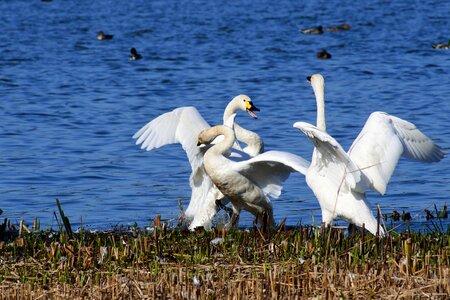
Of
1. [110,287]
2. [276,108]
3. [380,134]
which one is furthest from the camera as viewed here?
[276,108]

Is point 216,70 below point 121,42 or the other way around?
below

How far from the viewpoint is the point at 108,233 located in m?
9.02

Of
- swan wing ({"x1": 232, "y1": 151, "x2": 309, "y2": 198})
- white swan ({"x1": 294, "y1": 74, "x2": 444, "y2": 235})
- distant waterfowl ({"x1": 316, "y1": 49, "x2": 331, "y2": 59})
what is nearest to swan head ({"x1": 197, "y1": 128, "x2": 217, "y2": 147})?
swan wing ({"x1": 232, "y1": 151, "x2": 309, "y2": 198})

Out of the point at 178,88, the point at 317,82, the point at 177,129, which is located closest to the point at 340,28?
the point at 178,88

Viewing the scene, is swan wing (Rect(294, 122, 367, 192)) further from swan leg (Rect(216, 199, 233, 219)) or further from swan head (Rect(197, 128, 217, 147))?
swan leg (Rect(216, 199, 233, 219))

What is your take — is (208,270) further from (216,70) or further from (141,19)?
(141,19)

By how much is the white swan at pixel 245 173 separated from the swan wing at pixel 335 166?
24 cm

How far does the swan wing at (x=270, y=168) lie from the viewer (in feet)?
28.8

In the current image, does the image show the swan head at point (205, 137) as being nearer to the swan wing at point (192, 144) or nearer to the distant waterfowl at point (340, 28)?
the swan wing at point (192, 144)

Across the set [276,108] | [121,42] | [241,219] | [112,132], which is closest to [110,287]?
[241,219]

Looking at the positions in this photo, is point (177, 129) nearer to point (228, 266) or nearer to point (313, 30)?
point (228, 266)

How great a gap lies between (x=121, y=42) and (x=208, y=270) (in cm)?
2386

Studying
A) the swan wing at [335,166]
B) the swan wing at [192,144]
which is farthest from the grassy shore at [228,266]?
the swan wing at [192,144]

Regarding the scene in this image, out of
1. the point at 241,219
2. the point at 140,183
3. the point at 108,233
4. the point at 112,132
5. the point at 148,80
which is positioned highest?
the point at 148,80
